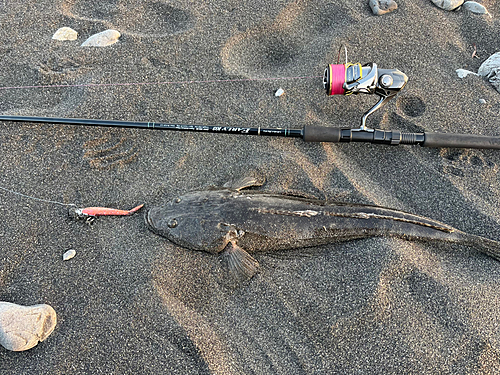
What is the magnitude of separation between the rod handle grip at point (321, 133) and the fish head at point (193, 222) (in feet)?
3.32

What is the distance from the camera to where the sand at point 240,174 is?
118 inches

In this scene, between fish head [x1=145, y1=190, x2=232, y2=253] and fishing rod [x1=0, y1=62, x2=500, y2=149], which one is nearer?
fish head [x1=145, y1=190, x2=232, y2=253]

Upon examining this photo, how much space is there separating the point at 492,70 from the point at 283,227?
10.6 ft

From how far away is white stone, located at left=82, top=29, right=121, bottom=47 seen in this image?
4699 millimetres

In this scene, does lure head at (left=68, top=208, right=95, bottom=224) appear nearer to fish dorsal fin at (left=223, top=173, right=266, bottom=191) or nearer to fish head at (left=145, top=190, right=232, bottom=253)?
fish head at (left=145, top=190, right=232, bottom=253)

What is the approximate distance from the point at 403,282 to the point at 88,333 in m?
2.55

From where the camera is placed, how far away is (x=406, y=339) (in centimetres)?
300

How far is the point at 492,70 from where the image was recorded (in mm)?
4551

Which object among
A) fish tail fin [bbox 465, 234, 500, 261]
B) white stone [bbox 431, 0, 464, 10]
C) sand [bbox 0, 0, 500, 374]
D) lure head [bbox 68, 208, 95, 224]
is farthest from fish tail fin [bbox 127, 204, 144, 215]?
white stone [bbox 431, 0, 464, 10]

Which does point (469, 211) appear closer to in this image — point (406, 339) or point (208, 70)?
point (406, 339)

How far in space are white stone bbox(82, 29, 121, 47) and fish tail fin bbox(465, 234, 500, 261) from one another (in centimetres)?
442

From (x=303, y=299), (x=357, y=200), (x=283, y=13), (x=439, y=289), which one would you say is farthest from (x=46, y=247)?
(x=283, y=13)

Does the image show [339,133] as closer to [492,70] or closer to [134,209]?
[134,209]

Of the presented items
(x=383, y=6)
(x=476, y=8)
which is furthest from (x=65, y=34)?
(x=476, y=8)
